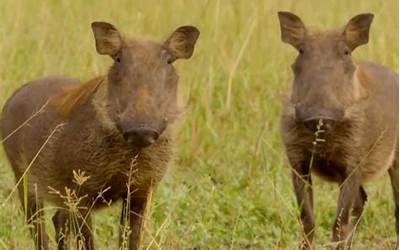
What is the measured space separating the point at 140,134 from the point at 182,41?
690 mm

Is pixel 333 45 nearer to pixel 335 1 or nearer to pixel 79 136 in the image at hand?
A: pixel 79 136

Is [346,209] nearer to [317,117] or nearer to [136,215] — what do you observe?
[317,117]

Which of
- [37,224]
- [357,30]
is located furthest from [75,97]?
[357,30]

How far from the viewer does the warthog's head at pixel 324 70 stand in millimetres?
6086

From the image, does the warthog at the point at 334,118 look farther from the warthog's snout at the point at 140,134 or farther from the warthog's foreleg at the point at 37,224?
the warthog's foreleg at the point at 37,224

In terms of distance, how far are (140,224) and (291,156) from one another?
1.02 metres

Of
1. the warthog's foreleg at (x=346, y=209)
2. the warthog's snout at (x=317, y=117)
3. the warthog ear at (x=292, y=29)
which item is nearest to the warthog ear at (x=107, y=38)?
the warthog's snout at (x=317, y=117)

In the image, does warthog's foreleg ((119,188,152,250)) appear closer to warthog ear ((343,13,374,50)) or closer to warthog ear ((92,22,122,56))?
warthog ear ((92,22,122,56))

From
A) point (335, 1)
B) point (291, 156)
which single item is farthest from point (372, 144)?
point (335, 1)

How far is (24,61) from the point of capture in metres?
8.85

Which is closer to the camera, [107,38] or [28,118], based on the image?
[107,38]

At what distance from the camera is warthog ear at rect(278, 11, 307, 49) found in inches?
255

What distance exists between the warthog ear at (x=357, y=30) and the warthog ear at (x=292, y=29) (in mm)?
204

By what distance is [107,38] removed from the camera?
5.77 m
